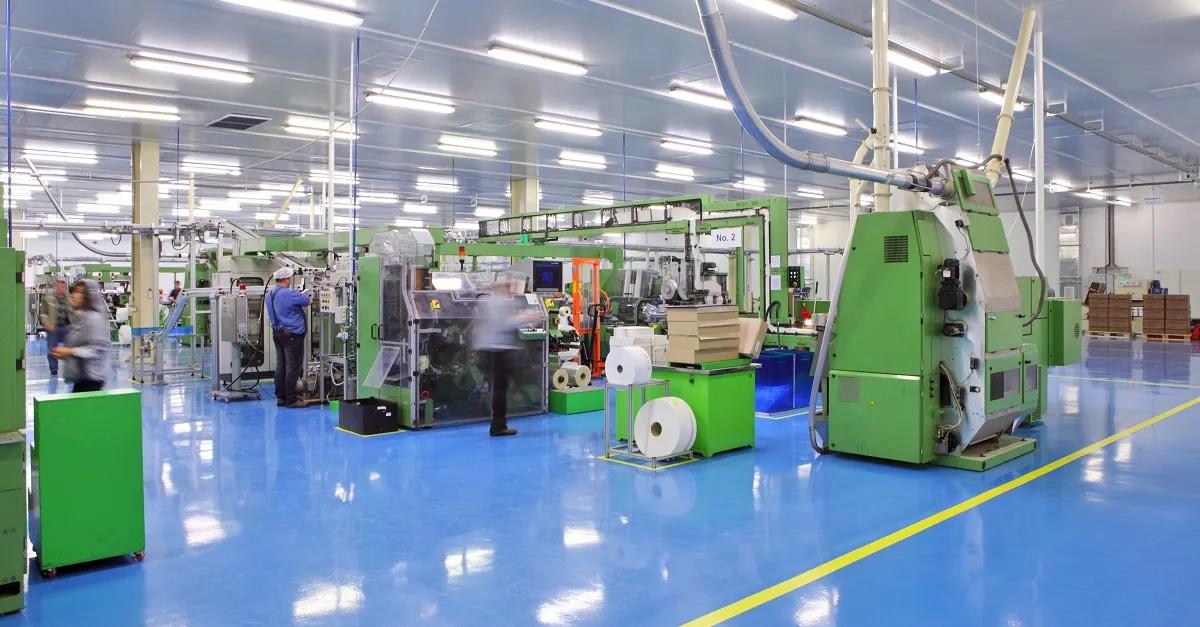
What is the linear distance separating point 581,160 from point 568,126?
10.4ft

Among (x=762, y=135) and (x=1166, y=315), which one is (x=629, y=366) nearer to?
(x=762, y=135)

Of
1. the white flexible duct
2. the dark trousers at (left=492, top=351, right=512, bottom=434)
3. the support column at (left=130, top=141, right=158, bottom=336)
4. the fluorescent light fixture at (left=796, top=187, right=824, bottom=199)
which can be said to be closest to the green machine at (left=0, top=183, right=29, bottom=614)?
the white flexible duct

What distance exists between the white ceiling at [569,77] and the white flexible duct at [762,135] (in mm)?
2919

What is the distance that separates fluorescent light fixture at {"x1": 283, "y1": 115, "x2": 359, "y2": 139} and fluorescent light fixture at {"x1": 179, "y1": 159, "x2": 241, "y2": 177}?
402 centimetres

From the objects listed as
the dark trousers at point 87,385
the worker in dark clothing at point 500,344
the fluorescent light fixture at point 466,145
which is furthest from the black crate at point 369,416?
the fluorescent light fixture at point 466,145

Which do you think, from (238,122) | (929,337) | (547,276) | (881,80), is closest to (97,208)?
(238,122)

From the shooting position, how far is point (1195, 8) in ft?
27.8

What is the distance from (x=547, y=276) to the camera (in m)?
13.3

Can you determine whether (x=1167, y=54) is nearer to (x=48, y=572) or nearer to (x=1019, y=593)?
(x=1019, y=593)

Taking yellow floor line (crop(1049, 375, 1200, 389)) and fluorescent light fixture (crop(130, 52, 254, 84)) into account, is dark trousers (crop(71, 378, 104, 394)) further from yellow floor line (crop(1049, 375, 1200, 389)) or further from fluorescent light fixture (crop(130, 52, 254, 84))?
yellow floor line (crop(1049, 375, 1200, 389))

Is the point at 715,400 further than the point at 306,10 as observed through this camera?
No

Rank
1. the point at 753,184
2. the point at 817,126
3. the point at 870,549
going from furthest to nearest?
the point at 753,184 < the point at 817,126 < the point at 870,549

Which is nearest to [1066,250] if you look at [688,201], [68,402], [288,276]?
[688,201]

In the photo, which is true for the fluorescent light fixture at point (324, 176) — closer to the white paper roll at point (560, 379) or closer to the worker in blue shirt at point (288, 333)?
the worker in blue shirt at point (288, 333)
